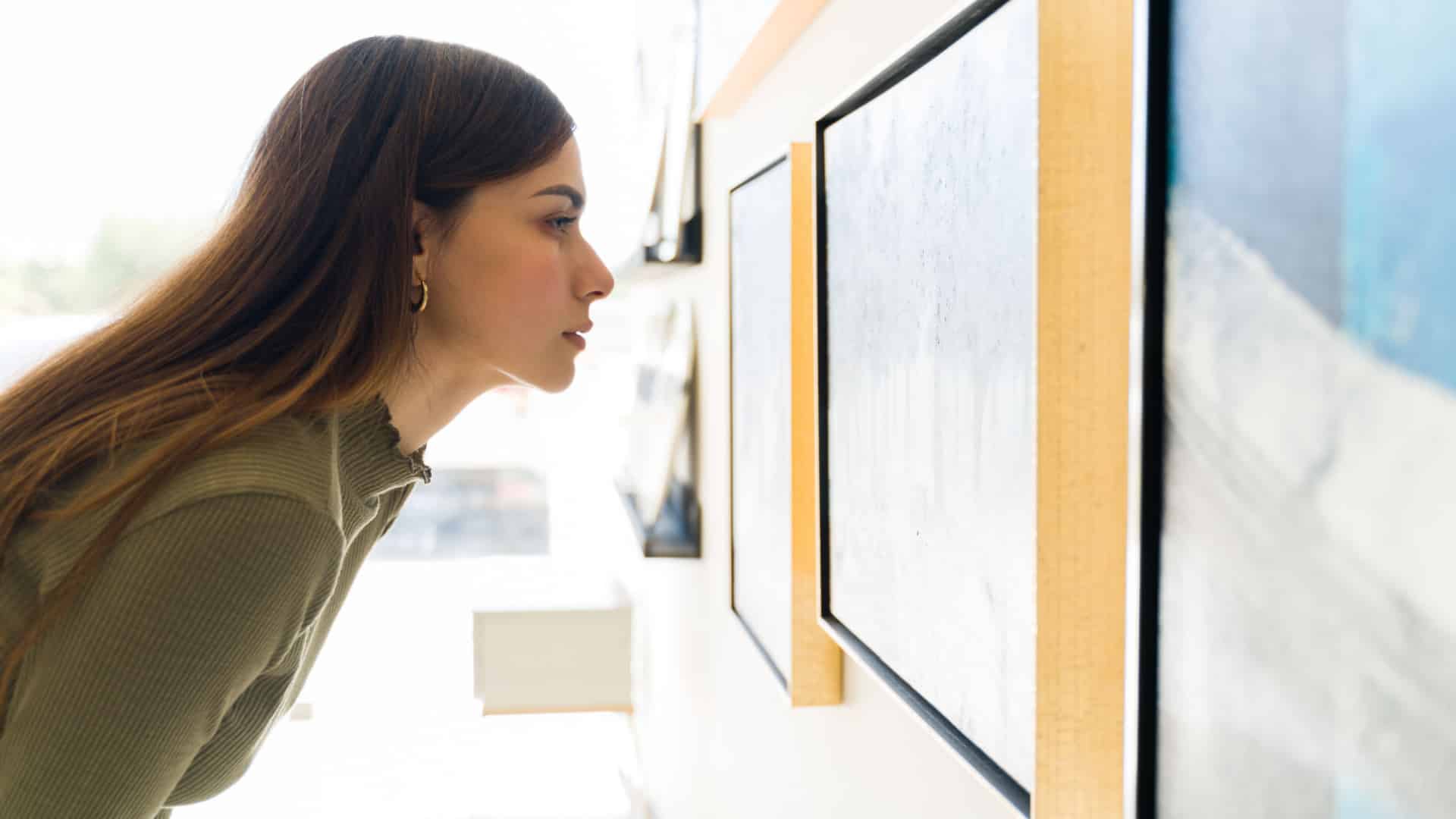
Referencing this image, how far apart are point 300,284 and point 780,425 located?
0.57 m

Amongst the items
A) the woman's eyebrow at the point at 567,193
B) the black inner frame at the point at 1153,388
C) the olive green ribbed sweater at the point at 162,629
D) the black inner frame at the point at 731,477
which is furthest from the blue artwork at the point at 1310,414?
the black inner frame at the point at 731,477

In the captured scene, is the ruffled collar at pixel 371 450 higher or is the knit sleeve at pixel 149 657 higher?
the ruffled collar at pixel 371 450

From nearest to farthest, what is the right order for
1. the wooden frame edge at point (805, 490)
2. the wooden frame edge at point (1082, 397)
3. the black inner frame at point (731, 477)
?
the wooden frame edge at point (1082, 397), the wooden frame edge at point (805, 490), the black inner frame at point (731, 477)

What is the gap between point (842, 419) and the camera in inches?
40.4

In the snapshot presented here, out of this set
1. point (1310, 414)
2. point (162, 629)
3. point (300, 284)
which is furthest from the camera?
point (300, 284)

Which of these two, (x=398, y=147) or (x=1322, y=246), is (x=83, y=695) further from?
(x=1322, y=246)

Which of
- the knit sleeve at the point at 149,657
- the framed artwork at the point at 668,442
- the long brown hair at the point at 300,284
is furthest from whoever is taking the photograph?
the framed artwork at the point at 668,442

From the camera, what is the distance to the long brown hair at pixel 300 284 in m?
0.85

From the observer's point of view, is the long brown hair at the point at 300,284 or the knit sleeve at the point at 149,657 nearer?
the knit sleeve at the point at 149,657

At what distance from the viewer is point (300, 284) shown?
0.96m

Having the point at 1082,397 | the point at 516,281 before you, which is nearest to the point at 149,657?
the point at 516,281

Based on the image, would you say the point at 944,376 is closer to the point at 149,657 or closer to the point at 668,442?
the point at 149,657

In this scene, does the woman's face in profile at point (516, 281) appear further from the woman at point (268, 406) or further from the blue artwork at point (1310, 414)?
the blue artwork at point (1310, 414)

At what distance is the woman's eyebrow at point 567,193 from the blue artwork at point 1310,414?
2.31ft
